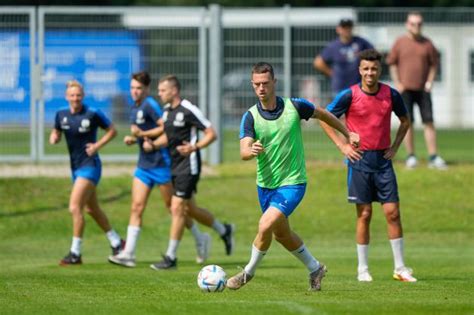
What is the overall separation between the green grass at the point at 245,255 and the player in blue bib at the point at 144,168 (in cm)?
34

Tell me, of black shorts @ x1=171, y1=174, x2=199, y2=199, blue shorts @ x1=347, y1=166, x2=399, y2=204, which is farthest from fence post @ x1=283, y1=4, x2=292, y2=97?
blue shorts @ x1=347, y1=166, x2=399, y2=204

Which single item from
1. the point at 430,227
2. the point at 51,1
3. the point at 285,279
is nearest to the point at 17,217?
the point at 430,227

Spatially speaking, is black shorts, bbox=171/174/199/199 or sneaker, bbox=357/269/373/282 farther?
black shorts, bbox=171/174/199/199

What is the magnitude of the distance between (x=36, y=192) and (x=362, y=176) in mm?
9635

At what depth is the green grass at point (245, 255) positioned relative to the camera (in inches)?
405

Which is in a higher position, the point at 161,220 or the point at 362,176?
the point at 362,176

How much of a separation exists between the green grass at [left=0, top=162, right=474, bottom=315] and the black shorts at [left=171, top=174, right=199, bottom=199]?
93cm

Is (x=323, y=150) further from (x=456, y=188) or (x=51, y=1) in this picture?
(x=51, y=1)

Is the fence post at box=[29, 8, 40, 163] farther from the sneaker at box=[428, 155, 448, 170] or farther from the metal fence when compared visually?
the sneaker at box=[428, 155, 448, 170]

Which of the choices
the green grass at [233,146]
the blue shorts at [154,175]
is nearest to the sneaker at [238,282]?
the blue shorts at [154,175]

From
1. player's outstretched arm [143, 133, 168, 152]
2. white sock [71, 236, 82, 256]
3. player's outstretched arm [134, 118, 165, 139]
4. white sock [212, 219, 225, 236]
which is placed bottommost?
white sock [71, 236, 82, 256]

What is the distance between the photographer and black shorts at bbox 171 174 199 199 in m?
14.9

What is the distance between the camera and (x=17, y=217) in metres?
20.1

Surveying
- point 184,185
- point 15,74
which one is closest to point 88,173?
point 184,185
